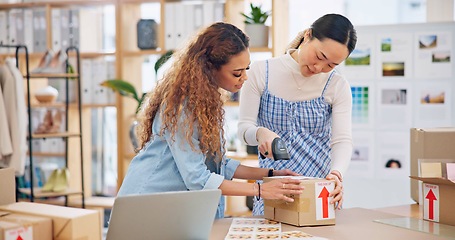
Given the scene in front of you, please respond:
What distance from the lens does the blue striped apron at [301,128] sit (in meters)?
2.46

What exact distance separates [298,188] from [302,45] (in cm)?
66

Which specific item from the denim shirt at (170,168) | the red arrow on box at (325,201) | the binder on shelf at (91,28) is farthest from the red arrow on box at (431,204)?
the binder on shelf at (91,28)

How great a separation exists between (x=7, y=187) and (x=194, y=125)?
1.98 ft

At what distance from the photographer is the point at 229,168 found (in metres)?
2.30

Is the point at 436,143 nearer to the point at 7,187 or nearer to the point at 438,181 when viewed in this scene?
the point at 438,181

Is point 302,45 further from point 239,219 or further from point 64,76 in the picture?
point 64,76

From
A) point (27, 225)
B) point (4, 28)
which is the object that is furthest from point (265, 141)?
point (4, 28)

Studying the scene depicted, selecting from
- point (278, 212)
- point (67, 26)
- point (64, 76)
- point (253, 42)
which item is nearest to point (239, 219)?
point (278, 212)

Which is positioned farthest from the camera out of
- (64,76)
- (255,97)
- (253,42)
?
(64,76)

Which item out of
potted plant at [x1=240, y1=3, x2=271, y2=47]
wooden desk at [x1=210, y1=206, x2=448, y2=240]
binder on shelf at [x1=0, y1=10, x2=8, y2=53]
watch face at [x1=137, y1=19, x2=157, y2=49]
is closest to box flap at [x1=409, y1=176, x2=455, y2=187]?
wooden desk at [x1=210, y1=206, x2=448, y2=240]

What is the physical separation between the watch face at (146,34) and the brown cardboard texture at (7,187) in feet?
11.1

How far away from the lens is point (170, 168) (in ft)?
6.56

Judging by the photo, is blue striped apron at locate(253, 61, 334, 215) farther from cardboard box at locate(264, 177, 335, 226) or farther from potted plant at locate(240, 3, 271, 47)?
potted plant at locate(240, 3, 271, 47)

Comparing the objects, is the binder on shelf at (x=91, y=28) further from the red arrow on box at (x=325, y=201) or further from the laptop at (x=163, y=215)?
the laptop at (x=163, y=215)
